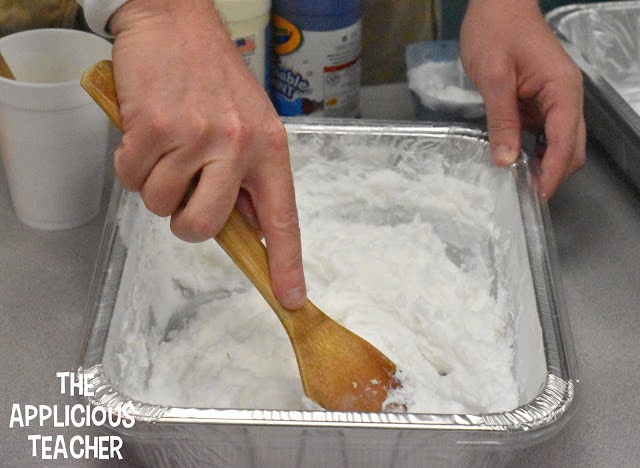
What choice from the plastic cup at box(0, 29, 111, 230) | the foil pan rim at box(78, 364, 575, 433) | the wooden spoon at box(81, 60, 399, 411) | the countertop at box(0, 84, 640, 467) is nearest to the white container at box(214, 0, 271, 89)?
the plastic cup at box(0, 29, 111, 230)

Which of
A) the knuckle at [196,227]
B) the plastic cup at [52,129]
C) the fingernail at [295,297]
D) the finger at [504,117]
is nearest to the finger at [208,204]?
the knuckle at [196,227]

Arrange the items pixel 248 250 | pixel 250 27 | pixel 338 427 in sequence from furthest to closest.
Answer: pixel 250 27 → pixel 248 250 → pixel 338 427

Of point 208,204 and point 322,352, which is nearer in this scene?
point 208,204

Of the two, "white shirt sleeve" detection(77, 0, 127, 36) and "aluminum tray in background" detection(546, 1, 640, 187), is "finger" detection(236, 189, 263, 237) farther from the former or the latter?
"aluminum tray in background" detection(546, 1, 640, 187)

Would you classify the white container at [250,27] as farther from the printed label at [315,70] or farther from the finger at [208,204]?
the finger at [208,204]

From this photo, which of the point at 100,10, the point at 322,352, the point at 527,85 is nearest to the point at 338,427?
the point at 322,352

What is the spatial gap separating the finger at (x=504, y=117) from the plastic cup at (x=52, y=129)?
467 millimetres

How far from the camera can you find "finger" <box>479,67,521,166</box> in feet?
2.93

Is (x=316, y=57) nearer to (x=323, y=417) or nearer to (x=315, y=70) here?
(x=315, y=70)

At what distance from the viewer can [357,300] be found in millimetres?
899

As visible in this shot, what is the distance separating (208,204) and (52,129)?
0.34 meters

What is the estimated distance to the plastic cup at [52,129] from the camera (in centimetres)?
84

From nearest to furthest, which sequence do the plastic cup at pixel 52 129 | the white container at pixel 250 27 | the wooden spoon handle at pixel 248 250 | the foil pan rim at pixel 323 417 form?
the foil pan rim at pixel 323 417 → the wooden spoon handle at pixel 248 250 → the plastic cup at pixel 52 129 → the white container at pixel 250 27

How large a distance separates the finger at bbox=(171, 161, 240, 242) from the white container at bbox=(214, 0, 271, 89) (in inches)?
15.9
